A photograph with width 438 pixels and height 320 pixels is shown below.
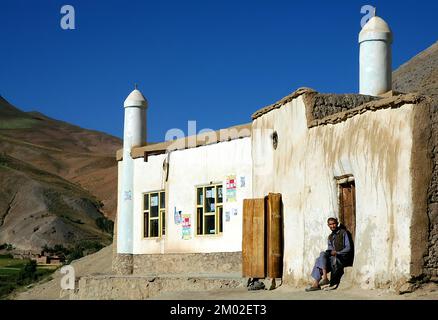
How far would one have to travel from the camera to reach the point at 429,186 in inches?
487

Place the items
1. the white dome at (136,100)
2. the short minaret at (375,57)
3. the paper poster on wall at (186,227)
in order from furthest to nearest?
the white dome at (136,100)
the paper poster on wall at (186,227)
the short minaret at (375,57)

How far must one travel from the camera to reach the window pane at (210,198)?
75.4 feet

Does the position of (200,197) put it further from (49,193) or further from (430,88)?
(49,193)

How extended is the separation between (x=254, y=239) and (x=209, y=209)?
19.5ft

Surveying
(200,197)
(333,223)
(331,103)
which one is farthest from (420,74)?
(333,223)

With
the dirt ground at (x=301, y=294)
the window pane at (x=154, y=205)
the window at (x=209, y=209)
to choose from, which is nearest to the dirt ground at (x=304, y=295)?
the dirt ground at (x=301, y=294)

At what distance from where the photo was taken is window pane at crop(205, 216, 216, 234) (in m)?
23.0

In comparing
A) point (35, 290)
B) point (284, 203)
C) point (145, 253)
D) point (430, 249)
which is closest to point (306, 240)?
point (284, 203)

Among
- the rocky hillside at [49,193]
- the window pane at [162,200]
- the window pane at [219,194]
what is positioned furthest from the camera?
the rocky hillside at [49,193]

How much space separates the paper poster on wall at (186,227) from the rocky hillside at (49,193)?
36397 mm

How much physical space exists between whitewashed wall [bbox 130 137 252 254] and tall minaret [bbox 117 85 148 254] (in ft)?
0.76

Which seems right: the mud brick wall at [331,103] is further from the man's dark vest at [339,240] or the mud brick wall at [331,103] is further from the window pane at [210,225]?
the window pane at [210,225]

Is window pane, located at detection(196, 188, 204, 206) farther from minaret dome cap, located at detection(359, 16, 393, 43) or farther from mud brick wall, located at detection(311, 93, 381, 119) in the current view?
mud brick wall, located at detection(311, 93, 381, 119)

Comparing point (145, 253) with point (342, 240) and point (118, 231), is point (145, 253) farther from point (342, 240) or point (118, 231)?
point (342, 240)
